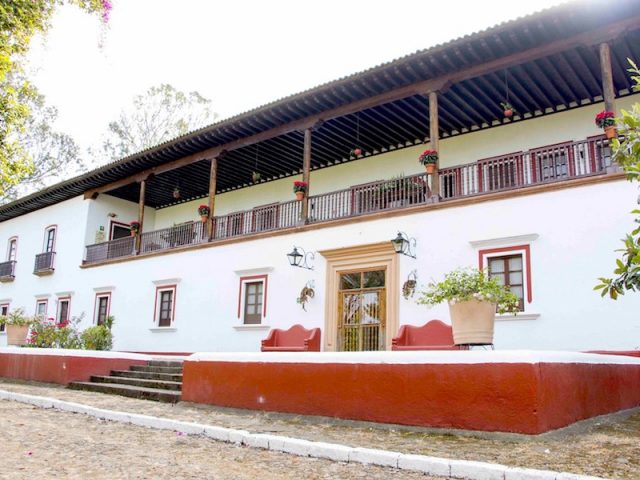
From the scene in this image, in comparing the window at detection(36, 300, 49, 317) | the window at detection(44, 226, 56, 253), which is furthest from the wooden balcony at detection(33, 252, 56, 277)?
the window at detection(36, 300, 49, 317)

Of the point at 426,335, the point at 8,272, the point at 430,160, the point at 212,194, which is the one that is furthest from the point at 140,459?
the point at 8,272

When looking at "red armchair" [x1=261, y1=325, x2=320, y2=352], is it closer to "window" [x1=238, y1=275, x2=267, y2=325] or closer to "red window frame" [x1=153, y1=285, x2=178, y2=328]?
"window" [x1=238, y1=275, x2=267, y2=325]

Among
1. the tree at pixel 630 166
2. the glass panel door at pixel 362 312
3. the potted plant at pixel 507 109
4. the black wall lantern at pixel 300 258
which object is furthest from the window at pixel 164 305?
the tree at pixel 630 166

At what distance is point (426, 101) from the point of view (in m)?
12.3

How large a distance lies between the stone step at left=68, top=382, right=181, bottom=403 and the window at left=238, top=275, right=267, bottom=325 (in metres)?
3.68

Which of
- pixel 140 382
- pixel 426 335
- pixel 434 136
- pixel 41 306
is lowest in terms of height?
pixel 140 382

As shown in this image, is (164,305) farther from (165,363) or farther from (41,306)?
(41,306)

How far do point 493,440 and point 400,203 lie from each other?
7135mm

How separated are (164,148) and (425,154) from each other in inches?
318

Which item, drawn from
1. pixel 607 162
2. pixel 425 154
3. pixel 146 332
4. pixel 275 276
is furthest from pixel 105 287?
pixel 607 162

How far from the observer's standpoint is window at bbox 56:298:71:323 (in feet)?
63.5

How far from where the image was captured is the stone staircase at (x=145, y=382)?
938cm

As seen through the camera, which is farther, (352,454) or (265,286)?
(265,286)

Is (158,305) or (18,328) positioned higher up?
(158,305)
